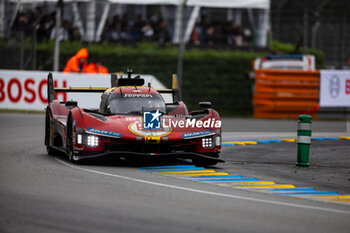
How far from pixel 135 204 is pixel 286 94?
1818cm

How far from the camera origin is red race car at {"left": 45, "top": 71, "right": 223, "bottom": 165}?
463 inches

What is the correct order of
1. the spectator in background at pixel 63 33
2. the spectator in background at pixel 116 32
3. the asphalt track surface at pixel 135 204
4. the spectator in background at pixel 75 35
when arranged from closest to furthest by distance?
the asphalt track surface at pixel 135 204, the spectator in background at pixel 63 33, the spectator in background at pixel 75 35, the spectator in background at pixel 116 32

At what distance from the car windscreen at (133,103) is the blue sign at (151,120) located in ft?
2.26

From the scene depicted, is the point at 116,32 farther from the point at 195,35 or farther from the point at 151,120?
the point at 151,120

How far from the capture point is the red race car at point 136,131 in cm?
1175

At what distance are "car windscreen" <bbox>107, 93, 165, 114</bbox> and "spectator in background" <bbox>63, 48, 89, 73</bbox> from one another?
12638 millimetres

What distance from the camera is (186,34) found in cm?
2969

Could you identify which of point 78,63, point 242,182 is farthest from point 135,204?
point 78,63

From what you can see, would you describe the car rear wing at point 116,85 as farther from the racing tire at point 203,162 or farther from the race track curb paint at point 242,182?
the race track curb paint at point 242,182

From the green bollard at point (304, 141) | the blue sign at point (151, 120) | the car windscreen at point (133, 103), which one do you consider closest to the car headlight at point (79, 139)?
the blue sign at point (151, 120)

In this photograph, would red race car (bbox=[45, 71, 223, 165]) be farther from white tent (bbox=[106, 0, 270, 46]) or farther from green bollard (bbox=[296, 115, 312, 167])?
white tent (bbox=[106, 0, 270, 46])

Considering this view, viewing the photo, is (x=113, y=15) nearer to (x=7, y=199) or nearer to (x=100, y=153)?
(x=100, y=153)

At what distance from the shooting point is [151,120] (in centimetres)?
1195

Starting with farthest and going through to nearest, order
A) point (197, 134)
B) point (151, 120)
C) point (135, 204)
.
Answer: point (197, 134), point (151, 120), point (135, 204)
